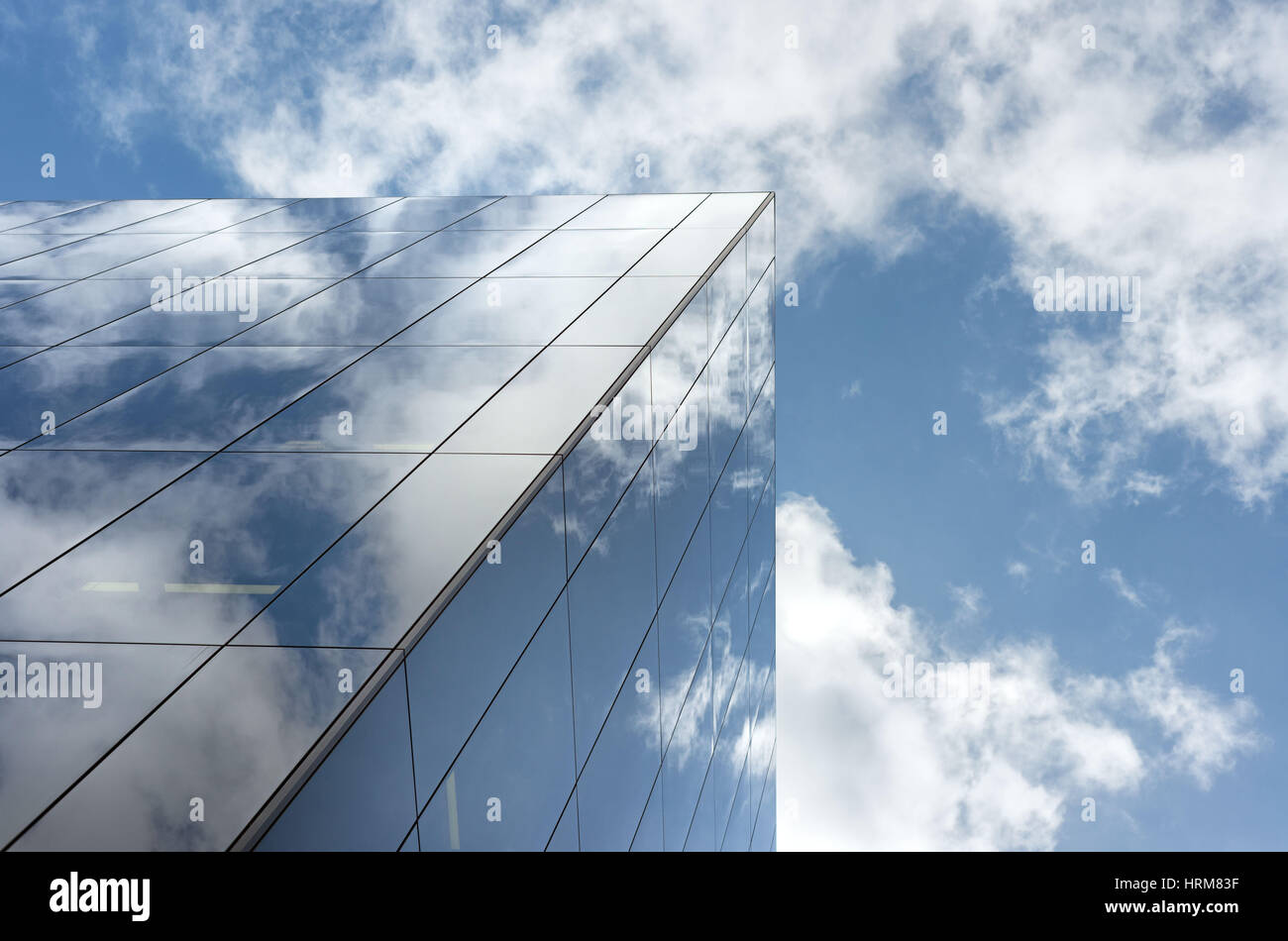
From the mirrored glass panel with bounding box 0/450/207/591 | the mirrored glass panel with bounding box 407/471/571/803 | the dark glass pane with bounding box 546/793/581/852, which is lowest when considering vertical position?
the dark glass pane with bounding box 546/793/581/852

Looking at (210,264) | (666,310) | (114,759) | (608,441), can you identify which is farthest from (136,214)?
(114,759)

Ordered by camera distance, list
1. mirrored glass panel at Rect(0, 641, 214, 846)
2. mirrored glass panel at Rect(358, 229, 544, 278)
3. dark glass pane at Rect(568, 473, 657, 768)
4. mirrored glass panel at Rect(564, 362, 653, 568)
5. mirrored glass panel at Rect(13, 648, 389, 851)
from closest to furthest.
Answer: mirrored glass panel at Rect(13, 648, 389, 851), mirrored glass panel at Rect(0, 641, 214, 846), mirrored glass panel at Rect(564, 362, 653, 568), dark glass pane at Rect(568, 473, 657, 768), mirrored glass panel at Rect(358, 229, 544, 278)

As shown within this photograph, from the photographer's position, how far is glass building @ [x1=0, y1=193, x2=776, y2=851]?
5.69 m

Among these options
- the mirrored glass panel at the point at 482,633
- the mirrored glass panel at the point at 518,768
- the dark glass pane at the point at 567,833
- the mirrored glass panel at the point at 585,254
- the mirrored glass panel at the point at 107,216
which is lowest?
the dark glass pane at the point at 567,833

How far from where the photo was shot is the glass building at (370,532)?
569 cm

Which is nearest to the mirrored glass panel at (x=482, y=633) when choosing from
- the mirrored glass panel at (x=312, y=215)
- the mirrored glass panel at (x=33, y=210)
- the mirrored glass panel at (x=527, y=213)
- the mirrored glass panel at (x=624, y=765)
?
the mirrored glass panel at (x=624, y=765)

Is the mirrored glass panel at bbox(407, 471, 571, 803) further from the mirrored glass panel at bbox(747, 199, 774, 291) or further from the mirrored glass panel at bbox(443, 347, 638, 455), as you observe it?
the mirrored glass panel at bbox(747, 199, 774, 291)

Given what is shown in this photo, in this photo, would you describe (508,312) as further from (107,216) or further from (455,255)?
(107,216)

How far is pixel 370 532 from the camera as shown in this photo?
794 centimetres

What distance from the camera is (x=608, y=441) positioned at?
36.9 feet

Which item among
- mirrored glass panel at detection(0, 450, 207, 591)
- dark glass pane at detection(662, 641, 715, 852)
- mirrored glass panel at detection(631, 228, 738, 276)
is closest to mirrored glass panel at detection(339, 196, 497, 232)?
mirrored glass panel at detection(631, 228, 738, 276)

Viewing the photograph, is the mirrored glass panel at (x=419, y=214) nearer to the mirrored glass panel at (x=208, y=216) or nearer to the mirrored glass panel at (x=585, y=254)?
the mirrored glass panel at (x=208, y=216)

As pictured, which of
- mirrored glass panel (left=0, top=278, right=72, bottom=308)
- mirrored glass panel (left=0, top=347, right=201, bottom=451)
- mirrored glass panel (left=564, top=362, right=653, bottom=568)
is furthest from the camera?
mirrored glass panel (left=0, top=278, right=72, bottom=308)
